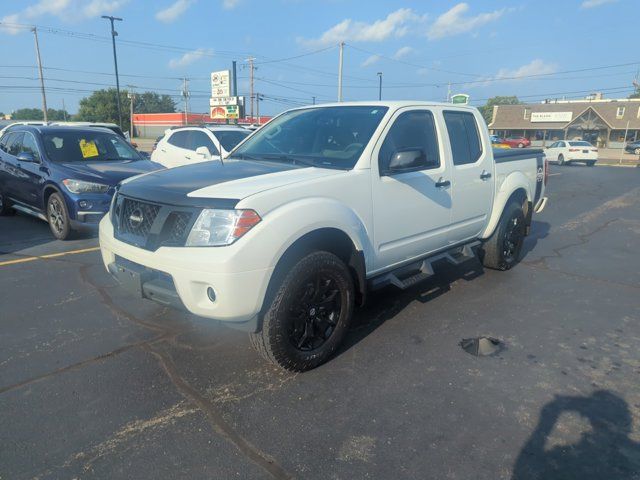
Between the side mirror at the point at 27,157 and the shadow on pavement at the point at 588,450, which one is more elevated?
the side mirror at the point at 27,157

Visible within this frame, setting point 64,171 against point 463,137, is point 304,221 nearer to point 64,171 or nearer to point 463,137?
point 463,137

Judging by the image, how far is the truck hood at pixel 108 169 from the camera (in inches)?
262

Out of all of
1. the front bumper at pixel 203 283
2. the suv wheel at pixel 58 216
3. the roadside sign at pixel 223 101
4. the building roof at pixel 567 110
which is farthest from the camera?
the building roof at pixel 567 110

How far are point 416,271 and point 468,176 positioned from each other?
1.20m

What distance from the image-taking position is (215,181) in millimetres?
3230

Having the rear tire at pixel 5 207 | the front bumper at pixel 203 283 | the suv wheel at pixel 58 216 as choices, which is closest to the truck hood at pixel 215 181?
the front bumper at pixel 203 283

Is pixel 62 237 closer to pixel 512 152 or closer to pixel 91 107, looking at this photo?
pixel 512 152

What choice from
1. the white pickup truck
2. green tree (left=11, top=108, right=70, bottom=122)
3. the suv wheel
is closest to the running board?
the white pickup truck

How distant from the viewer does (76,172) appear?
6.71 metres

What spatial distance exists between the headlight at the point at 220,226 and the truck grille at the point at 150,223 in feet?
0.21

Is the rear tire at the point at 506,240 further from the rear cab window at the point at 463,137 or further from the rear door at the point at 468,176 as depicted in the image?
the rear cab window at the point at 463,137

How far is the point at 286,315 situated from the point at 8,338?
2.43 metres

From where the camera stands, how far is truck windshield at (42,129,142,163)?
733 centimetres

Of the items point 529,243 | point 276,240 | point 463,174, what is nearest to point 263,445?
point 276,240
